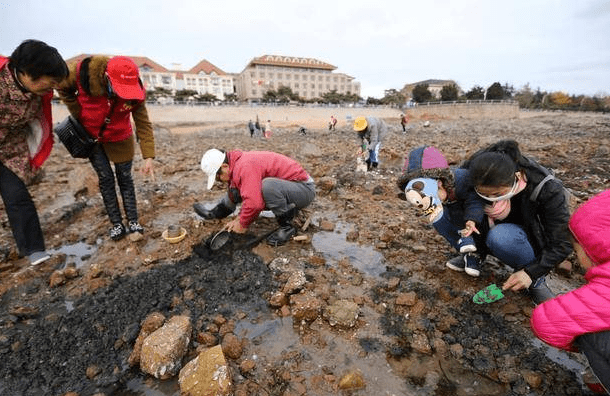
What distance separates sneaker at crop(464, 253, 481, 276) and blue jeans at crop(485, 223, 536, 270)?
268 millimetres

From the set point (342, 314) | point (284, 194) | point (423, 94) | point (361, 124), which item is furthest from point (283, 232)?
point (423, 94)

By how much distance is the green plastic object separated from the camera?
2.10 meters

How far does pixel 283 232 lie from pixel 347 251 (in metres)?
0.67

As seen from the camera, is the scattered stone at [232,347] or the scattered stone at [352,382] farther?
the scattered stone at [232,347]

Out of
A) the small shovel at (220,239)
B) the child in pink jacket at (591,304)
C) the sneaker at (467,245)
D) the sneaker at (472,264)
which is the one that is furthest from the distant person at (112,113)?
the child in pink jacket at (591,304)

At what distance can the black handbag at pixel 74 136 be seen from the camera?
2.77m

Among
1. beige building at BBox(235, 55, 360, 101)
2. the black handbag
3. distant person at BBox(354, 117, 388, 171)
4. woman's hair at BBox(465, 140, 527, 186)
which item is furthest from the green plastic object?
beige building at BBox(235, 55, 360, 101)

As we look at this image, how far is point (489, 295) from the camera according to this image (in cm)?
212

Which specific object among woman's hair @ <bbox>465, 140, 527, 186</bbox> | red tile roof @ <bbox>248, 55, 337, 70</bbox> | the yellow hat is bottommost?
woman's hair @ <bbox>465, 140, 527, 186</bbox>

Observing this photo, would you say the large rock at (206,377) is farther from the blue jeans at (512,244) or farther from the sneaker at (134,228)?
the sneaker at (134,228)

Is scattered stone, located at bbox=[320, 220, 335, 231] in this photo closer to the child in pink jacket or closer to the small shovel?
the small shovel

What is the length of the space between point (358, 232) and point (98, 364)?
251cm

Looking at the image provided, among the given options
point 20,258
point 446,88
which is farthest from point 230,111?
point 20,258

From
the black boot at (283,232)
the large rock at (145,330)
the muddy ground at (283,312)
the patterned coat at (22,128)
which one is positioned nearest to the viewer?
the muddy ground at (283,312)
